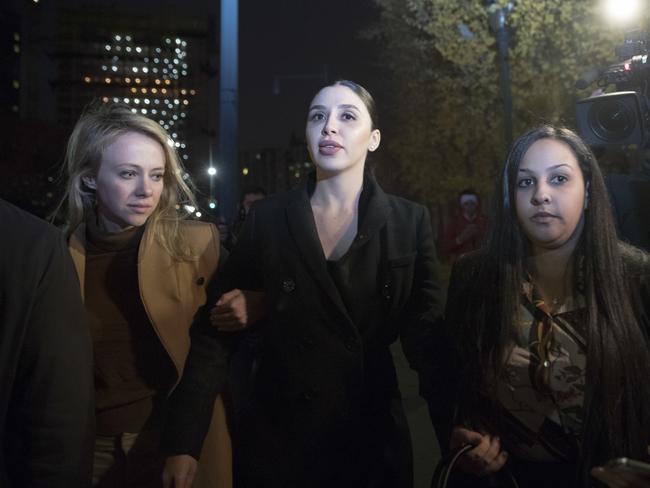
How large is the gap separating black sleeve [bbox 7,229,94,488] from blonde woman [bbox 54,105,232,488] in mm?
868

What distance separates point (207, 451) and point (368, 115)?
1530 mm

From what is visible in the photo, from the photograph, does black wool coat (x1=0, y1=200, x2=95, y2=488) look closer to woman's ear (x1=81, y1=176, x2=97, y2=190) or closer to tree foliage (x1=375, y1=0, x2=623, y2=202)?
woman's ear (x1=81, y1=176, x2=97, y2=190)

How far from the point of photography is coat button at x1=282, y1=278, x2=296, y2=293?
250 centimetres

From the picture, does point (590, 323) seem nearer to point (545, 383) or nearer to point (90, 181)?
point (545, 383)

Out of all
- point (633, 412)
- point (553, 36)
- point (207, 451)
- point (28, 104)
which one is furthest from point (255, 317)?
point (28, 104)

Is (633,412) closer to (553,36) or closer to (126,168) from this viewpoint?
(126,168)

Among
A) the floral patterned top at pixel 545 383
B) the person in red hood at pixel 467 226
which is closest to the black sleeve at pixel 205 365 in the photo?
the floral patterned top at pixel 545 383

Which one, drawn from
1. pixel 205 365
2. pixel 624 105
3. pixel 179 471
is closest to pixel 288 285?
pixel 205 365

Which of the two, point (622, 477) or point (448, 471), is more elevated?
point (622, 477)

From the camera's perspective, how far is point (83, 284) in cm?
267

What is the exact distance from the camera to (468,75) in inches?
727

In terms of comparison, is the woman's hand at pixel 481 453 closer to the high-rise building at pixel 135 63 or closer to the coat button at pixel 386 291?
the coat button at pixel 386 291

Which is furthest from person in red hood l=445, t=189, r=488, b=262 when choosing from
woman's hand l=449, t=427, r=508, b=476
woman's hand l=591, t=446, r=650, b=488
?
woman's hand l=591, t=446, r=650, b=488

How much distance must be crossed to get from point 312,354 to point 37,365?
1.05 metres
